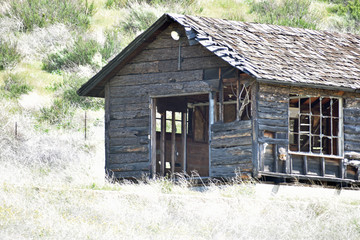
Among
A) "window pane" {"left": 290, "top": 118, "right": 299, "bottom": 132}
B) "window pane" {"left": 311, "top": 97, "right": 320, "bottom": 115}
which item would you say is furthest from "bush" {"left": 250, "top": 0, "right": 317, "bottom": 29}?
"window pane" {"left": 311, "top": 97, "right": 320, "bottom": 115}

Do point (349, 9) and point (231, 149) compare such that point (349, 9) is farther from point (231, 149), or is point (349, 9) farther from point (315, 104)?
point (231, 149)

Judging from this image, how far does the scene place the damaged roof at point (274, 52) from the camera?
1620 cm

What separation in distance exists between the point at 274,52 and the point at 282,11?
62.4 ft

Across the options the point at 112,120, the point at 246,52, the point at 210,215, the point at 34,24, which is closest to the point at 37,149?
the point at 112,120

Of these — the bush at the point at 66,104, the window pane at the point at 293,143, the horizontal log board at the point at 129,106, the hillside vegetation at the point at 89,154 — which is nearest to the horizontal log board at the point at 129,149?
the hillside vegetation at the point at 89,154

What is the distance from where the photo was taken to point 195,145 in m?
20.9

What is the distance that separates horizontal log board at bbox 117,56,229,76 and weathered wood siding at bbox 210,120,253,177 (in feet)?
4.85

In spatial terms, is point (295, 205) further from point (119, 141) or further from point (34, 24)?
point (34, 24)

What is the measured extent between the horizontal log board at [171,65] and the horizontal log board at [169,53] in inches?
3.2

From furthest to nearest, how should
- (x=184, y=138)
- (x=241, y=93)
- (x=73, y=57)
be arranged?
1. (x=73, y=57)
2. (x=184, y=138)
3. (x=241, y=93)

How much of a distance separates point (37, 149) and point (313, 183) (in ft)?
29.6

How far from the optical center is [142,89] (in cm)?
1808

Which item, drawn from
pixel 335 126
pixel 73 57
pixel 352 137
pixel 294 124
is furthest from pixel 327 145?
pixel 73 57

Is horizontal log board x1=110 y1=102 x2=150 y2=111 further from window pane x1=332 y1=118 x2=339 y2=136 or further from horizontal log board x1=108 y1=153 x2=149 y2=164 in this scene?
window pane x1=332 y1=118 x2=339 y2=136
